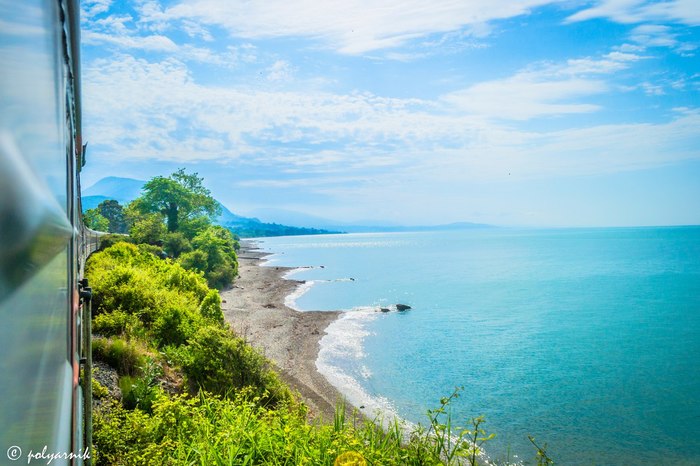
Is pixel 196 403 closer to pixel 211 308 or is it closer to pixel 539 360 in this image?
pixel 211 308

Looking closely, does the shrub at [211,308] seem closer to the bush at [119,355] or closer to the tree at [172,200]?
the bush at [119,355]

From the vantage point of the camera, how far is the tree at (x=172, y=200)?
5497 centimetres

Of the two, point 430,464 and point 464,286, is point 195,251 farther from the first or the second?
point 430,464

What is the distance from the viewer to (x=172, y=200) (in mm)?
55531

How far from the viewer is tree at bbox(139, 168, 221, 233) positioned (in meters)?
55.0

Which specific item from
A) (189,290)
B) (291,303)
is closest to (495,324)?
(291,303)

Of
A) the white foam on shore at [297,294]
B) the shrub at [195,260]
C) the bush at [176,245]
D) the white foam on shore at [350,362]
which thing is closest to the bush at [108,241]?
the shrub at [195,260]

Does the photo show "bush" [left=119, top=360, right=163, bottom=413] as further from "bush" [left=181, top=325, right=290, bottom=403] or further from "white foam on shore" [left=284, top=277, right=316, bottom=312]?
"white foam on shore" [left=284, top=277, right=316, bottom=312]

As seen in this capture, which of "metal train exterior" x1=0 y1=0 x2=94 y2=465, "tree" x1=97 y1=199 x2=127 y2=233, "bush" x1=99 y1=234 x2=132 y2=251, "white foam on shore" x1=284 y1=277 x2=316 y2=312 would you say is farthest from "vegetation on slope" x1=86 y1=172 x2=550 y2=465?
"tree" x1=97 y1=199 x2=127 y2=233

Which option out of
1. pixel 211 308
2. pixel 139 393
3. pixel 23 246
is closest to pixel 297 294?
pixel 211 308

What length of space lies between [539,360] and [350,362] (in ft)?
41.3

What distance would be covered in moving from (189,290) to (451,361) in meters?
16.3

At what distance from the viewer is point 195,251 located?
47.2 m

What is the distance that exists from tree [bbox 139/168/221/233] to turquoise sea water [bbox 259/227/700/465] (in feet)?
60.5
